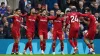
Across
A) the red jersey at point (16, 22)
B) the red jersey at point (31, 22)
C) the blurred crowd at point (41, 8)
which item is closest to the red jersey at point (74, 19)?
the red jersey at point (31, 22)

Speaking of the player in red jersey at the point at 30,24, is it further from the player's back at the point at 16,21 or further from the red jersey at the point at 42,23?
the player's back at the point at 16,21

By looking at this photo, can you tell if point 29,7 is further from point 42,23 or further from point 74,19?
point 74,19

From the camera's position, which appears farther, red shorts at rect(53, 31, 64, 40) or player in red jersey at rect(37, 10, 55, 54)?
red shorts at rect(53, 31, 64, 40)

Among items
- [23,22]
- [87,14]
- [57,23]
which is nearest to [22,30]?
[23,22]

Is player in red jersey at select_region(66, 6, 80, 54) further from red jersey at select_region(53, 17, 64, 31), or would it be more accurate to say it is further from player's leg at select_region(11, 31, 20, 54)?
player's leg at select_region(11, 31, 20, 54)

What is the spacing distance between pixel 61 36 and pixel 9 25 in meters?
3.71

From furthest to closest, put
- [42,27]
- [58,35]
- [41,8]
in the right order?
[41,8], [58,35], [42,27]

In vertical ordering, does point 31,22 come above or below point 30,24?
above

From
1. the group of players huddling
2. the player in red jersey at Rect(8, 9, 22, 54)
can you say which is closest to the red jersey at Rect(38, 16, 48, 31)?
the group of players huddling

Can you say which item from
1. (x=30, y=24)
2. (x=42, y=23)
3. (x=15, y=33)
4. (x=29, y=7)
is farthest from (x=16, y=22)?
(x=29, y=7)

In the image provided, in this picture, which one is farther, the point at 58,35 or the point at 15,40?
the point at 58,35

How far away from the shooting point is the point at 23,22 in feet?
107

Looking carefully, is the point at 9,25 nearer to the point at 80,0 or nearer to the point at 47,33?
the point at 47,33

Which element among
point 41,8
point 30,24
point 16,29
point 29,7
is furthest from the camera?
point 29,7
